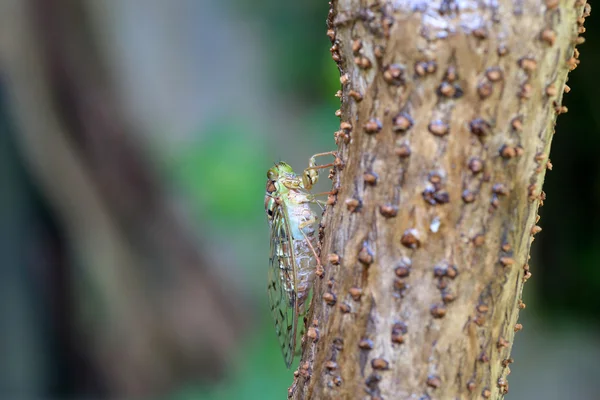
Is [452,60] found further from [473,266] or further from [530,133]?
[473,266]

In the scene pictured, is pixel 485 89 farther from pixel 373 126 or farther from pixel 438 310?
pixel 438 310

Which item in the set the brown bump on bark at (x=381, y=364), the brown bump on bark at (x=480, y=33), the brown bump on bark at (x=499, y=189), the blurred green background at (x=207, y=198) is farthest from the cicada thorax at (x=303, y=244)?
the blurred green background at (x=207, y=198)

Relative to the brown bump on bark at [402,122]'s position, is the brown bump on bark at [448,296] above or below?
below

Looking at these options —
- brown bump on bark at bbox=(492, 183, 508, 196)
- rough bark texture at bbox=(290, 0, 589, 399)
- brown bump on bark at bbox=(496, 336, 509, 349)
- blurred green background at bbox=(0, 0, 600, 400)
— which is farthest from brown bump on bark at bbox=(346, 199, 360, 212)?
blurred green background at bbox=(0, 0, 600, 400)

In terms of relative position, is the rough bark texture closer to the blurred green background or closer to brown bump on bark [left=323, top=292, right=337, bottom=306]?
brown bump on bark [left=323, top=292, right=337, bottom=306]

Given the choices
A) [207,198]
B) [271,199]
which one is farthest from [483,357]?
[207,198]

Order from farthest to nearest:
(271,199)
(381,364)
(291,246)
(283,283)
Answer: (271,199)
(283,283)
(291,246)
(381,364)

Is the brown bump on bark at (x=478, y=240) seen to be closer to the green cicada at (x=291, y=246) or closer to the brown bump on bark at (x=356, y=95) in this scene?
the brown bump on bark at (x=356, y=95)
